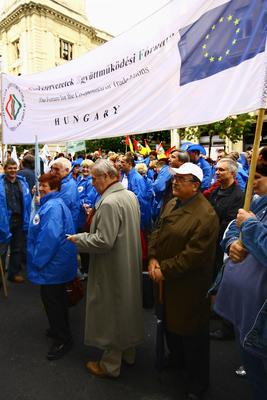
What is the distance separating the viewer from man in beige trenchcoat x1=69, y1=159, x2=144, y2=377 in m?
2.77

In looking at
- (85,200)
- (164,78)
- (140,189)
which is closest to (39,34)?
(85,200)

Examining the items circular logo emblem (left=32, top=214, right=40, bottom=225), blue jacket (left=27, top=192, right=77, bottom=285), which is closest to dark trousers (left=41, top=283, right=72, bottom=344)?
blue jacket (left=27, top=192, right=77, bottom=285)

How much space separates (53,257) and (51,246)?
140 mm

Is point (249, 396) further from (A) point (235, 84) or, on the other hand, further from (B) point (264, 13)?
(B) point (264, 13)

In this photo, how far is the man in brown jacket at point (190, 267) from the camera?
7.90 feet

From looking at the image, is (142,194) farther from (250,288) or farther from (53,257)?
(250,288)

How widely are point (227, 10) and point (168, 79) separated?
58 centimetres

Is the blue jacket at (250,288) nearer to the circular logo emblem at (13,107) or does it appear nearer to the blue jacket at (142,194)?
the circular logo emblem at (13,107)

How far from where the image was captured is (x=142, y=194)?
5527mm

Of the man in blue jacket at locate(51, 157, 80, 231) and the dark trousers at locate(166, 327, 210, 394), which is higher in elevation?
the man in blue jacket at locate(51, 157, 80, 231)

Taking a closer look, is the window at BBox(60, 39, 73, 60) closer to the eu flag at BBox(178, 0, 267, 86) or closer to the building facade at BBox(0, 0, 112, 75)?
the building facade at BBox(0, 0, 112, 75)

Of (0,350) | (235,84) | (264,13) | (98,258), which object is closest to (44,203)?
(98,258)

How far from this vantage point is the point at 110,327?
2809mm

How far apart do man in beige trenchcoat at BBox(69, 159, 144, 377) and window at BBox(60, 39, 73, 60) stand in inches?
1722
